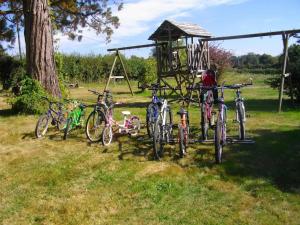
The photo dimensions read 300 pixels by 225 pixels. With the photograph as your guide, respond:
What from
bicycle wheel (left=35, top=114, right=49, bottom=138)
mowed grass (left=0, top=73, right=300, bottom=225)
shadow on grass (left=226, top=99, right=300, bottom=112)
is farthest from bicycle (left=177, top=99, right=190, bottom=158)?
shadow on grass (left=226, top=99, right=300, bottom=112)

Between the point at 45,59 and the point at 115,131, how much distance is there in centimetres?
462

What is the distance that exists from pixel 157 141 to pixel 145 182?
1.15 meters

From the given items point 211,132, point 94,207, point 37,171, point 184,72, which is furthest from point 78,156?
point 184,72

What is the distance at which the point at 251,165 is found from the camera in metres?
7.35

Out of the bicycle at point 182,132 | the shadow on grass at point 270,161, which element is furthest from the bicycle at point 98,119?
the shadow on grass at point 270,161

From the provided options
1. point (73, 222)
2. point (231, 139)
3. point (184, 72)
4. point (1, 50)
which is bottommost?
point (73, 222)

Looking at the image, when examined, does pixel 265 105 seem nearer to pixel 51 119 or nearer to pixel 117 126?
pixel 117 126

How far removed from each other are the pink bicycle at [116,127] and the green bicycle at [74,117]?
3.17 feet

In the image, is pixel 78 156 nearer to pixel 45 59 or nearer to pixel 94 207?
pixel 94 207

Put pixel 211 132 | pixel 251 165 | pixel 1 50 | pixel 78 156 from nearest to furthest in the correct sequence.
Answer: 1. pixel 251 165
2. pixel 78 156
3. pixel 211 132
4. pixel 1 50

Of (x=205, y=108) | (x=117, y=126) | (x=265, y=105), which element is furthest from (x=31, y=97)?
(x=265, y=105)

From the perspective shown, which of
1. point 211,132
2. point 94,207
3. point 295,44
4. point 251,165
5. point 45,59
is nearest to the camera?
point 94,207

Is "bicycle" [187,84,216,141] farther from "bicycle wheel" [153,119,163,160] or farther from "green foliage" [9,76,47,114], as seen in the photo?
"green foliage" [9,76,47,114]

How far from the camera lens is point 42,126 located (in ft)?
32.7
